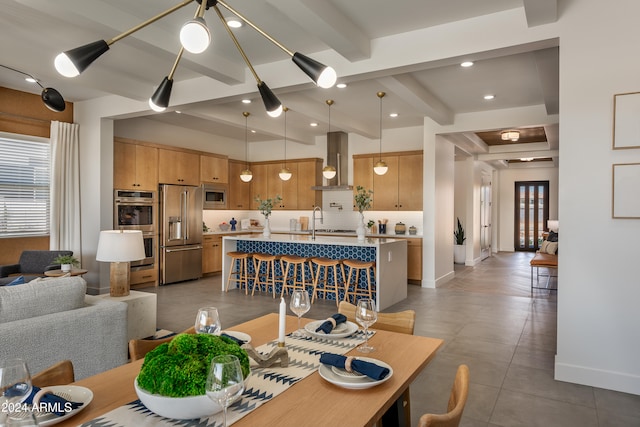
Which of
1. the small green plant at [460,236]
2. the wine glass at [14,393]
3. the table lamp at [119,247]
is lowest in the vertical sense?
the small green plant at [460,236]

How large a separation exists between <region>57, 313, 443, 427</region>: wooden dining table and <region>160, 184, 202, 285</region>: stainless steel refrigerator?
623 cm

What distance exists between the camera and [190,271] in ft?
26.2

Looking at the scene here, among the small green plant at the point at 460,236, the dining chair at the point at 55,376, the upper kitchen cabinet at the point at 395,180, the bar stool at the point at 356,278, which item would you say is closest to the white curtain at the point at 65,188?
the bar stool at the point at 356,278

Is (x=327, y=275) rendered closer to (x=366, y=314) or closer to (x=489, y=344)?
(x=489, y=344)

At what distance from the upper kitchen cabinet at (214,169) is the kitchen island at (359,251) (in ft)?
6.56

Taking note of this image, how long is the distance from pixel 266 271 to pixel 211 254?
2049 millimetres

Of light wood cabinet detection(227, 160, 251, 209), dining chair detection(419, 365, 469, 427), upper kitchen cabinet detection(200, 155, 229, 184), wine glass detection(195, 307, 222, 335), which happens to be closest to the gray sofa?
wine glass detection(195, 307, 222, 335)

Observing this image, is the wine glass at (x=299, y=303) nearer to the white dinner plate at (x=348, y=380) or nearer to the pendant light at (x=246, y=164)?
the white dinner plate at (x=348, y=380)

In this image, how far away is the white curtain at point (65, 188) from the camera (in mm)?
6328

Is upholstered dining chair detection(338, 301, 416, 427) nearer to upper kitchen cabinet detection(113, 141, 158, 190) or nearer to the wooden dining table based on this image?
the wooden dining table

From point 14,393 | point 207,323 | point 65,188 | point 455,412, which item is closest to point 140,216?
point 65,188

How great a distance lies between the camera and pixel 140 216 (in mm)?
Result: 7234

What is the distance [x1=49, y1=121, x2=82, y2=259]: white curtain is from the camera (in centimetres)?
633

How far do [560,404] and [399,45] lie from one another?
3.44 m
